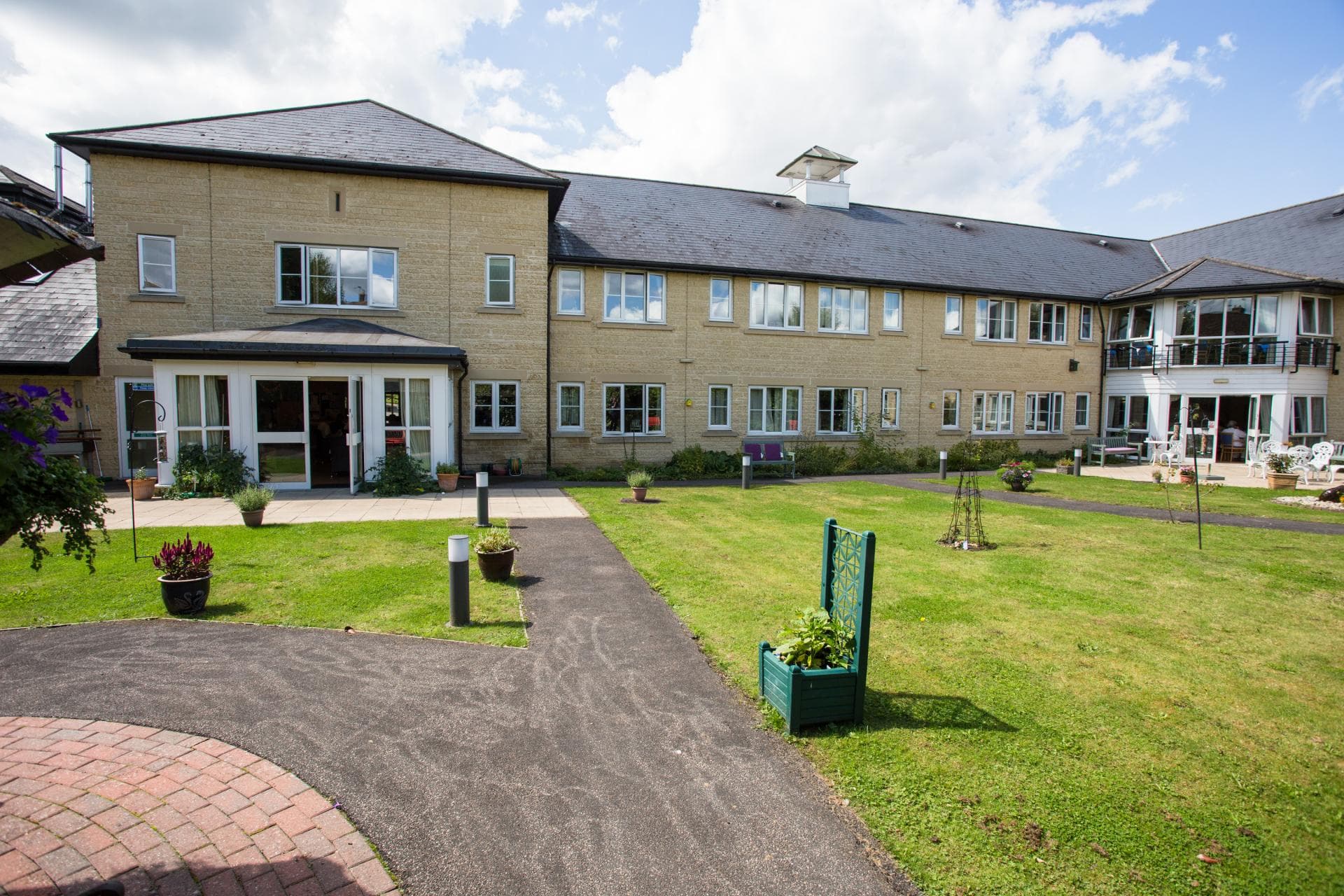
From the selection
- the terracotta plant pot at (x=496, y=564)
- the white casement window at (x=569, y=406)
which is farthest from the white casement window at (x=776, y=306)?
the terracotta plant pot at (x=496, y=564)

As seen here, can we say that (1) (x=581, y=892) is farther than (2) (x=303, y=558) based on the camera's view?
No

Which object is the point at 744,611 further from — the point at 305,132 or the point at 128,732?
the point at 305,132

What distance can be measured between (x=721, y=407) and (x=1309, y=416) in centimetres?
2064

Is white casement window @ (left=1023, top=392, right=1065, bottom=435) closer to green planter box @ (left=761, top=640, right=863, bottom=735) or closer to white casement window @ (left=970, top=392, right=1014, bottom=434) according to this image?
white casement window @ (left=970, top=392, right=1014, bottom=434)

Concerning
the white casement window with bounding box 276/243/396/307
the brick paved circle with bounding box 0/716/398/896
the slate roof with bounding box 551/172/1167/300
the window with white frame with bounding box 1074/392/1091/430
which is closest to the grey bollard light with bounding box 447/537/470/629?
A: the brick paved circle with bounding box 0/716/398/896

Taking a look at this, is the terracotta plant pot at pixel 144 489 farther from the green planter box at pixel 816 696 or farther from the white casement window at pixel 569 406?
the green planter box at pixel 816 696

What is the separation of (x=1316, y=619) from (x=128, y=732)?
11.1 meters

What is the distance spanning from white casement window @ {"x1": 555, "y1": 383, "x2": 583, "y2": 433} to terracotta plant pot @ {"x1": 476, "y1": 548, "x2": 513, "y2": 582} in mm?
12280

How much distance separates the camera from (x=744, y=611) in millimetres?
7523

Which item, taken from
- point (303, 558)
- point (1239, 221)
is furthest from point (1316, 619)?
point (1239, 221)

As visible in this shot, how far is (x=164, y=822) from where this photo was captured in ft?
12.5

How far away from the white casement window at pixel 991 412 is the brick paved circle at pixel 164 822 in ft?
84.7

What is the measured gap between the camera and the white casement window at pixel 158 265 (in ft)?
56.8

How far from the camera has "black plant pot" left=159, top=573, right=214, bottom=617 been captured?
7.16 metres
